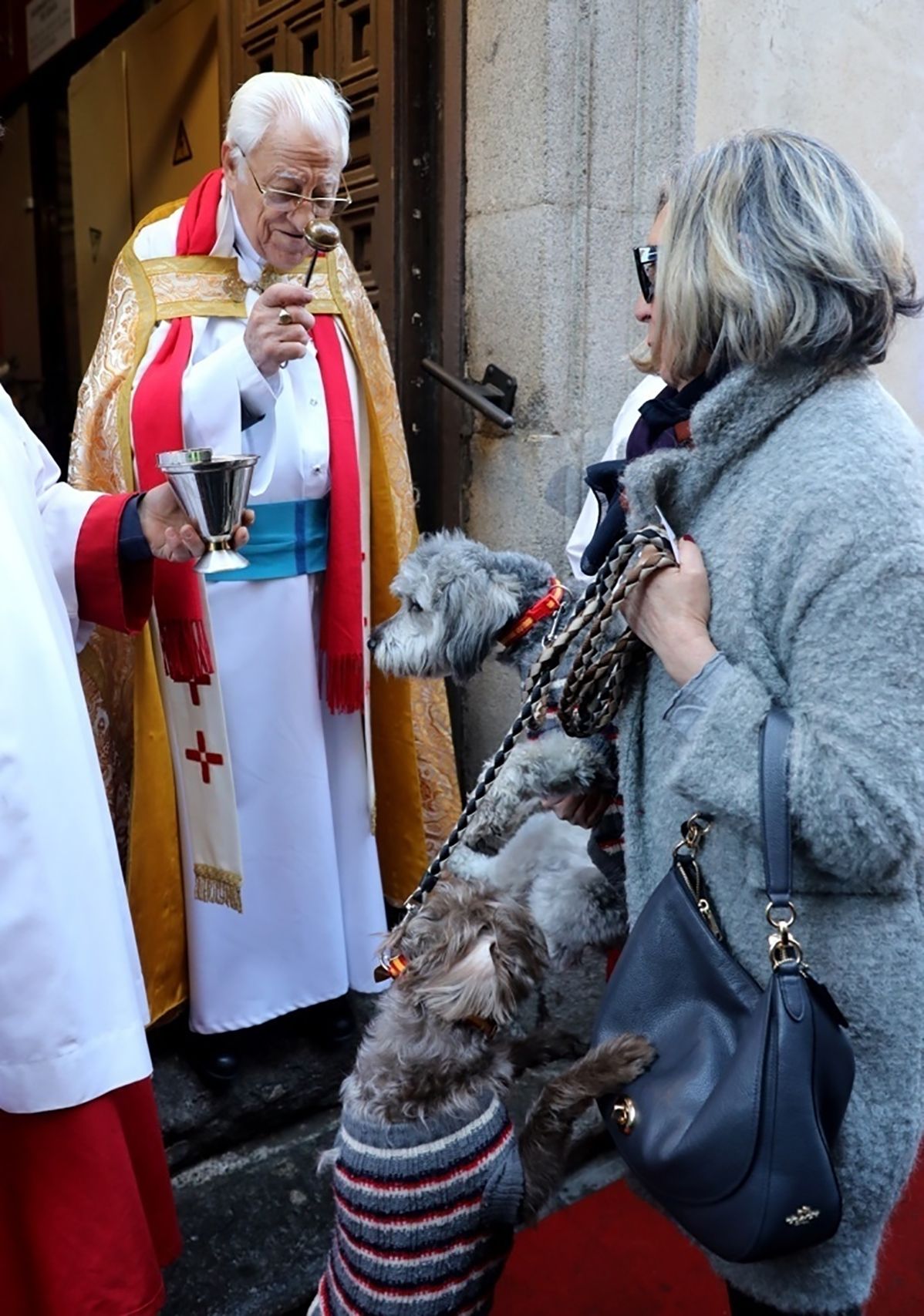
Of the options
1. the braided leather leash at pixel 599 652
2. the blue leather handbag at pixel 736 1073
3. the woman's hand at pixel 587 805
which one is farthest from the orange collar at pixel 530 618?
the blue leather handbag at pixel 736 1073

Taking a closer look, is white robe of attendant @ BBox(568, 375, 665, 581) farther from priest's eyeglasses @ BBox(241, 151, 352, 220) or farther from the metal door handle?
priest's eyeglasses @ BBox(241, 151, 352, 220)

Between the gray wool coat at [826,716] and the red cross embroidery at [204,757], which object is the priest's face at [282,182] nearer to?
the red cross embroidery at [204,757]

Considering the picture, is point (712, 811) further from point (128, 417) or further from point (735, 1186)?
point (128, 417)

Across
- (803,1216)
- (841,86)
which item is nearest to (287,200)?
(803,1216)

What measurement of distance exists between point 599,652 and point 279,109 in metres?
1.66

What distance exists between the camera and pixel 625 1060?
1429 millimetres

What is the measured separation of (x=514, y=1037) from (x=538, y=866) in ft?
2.27

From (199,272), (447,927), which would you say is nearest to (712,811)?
(447,927)

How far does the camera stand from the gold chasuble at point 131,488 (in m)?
2.67

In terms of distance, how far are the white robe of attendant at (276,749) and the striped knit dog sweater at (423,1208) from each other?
0.96m

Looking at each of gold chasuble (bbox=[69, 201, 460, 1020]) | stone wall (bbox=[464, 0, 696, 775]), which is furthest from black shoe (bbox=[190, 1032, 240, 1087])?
stone wall (bbox=[464, 0, 696, 775])

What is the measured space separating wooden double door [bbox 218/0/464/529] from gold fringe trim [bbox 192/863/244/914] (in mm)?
1382

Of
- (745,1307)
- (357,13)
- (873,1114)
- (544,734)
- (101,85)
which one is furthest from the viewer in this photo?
(101,85)

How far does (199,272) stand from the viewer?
271 centimetres
